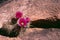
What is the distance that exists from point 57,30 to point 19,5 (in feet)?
2.63

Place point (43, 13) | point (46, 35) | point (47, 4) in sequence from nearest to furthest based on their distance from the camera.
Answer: point (46, 35)
point (43, 13)
point (47, 4)

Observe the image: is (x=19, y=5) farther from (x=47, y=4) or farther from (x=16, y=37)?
A: (x=16, y=37)

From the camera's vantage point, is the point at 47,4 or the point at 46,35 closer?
the point at 46,35

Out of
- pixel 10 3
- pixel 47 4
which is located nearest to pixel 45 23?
pixel 47 4

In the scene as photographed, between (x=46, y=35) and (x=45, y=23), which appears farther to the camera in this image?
(x=45, y=23)

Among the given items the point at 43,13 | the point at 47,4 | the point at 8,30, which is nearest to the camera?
the point at 8,30

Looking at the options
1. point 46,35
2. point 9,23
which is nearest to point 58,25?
point 46,35

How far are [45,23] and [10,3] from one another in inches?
28.8

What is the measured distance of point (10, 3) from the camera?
309 centimetres

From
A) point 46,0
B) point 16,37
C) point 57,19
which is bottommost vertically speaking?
point 16,37

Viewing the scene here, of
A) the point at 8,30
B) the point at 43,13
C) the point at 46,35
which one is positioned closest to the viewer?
the point at 46,35

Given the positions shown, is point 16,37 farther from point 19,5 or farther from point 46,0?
point 46,0

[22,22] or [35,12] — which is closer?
[22,22]

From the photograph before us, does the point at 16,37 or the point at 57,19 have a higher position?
the point at 57,19
